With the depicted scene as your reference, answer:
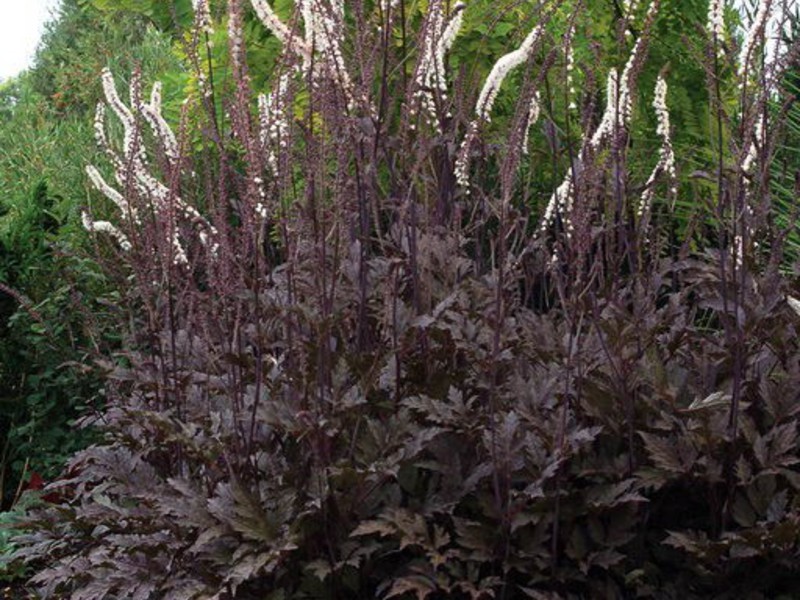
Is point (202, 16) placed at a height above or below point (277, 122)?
above

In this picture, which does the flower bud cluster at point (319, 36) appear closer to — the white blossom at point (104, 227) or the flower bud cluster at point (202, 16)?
the flower bud cluster at point (202, 16)

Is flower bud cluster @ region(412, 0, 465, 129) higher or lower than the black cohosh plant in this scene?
higher

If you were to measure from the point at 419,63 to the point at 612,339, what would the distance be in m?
0.89

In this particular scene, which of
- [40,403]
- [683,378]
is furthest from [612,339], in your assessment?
[40,403]

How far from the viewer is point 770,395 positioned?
301cm

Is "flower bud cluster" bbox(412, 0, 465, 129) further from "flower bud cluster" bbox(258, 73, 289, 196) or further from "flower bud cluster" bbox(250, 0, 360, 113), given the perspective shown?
"flower bud cluster" bbox(258, 73, 289, 196)

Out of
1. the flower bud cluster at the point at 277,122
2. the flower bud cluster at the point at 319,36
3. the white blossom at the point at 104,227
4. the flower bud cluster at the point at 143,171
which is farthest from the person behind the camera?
the white blossom at the point at 104,227

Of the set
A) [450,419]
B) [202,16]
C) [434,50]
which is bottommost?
[450,419]

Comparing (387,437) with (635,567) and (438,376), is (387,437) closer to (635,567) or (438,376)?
(438,376)

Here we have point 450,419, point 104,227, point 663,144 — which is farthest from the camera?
point 104,227

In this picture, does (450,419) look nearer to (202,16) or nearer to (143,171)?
(202,16)

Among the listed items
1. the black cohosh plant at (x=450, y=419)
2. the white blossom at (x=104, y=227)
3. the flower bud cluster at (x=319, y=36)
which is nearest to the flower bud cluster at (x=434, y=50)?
the black cohosh plant at (x=450, y=419)

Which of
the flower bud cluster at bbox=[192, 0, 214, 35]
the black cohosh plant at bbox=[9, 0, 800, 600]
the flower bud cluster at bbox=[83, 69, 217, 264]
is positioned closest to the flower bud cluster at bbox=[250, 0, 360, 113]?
the black cohosh plant at bbox=[9, 0, 800, 600]

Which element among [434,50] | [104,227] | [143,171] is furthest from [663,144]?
[104,227]
